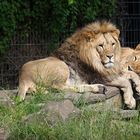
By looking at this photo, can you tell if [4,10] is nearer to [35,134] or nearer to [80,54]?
[80,54]

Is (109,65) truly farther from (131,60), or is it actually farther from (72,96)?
(72,96)

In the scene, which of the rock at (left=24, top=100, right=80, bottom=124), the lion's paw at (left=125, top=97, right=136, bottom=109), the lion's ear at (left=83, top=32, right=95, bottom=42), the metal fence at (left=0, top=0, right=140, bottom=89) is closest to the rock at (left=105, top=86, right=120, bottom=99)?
the lion's paw at (left=125, top=97, right=136, bottom=109)

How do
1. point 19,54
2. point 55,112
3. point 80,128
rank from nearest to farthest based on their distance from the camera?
1. point 80,128
2. point 55,112
3. point 19,54

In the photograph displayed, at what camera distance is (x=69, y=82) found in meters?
8.09

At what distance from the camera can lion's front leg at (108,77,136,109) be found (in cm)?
804

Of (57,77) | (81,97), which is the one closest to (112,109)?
(81,97)

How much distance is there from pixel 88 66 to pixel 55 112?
1554mm

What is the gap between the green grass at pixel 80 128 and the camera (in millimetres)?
6082

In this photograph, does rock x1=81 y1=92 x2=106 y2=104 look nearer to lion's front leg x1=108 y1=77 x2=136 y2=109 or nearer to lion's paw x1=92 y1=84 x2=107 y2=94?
lion's paw x1=92 y1=84 x2=107 y2=94

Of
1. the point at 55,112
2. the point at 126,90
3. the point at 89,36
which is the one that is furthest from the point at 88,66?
the point at 55,112

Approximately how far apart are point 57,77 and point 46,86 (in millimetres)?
184

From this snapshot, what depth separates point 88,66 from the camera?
323 inches

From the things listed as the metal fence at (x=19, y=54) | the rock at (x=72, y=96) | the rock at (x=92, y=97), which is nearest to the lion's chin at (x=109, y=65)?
the rock at (x=92, y=97)

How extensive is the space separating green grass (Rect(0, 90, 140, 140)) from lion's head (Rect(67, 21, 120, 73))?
1.14 meters
